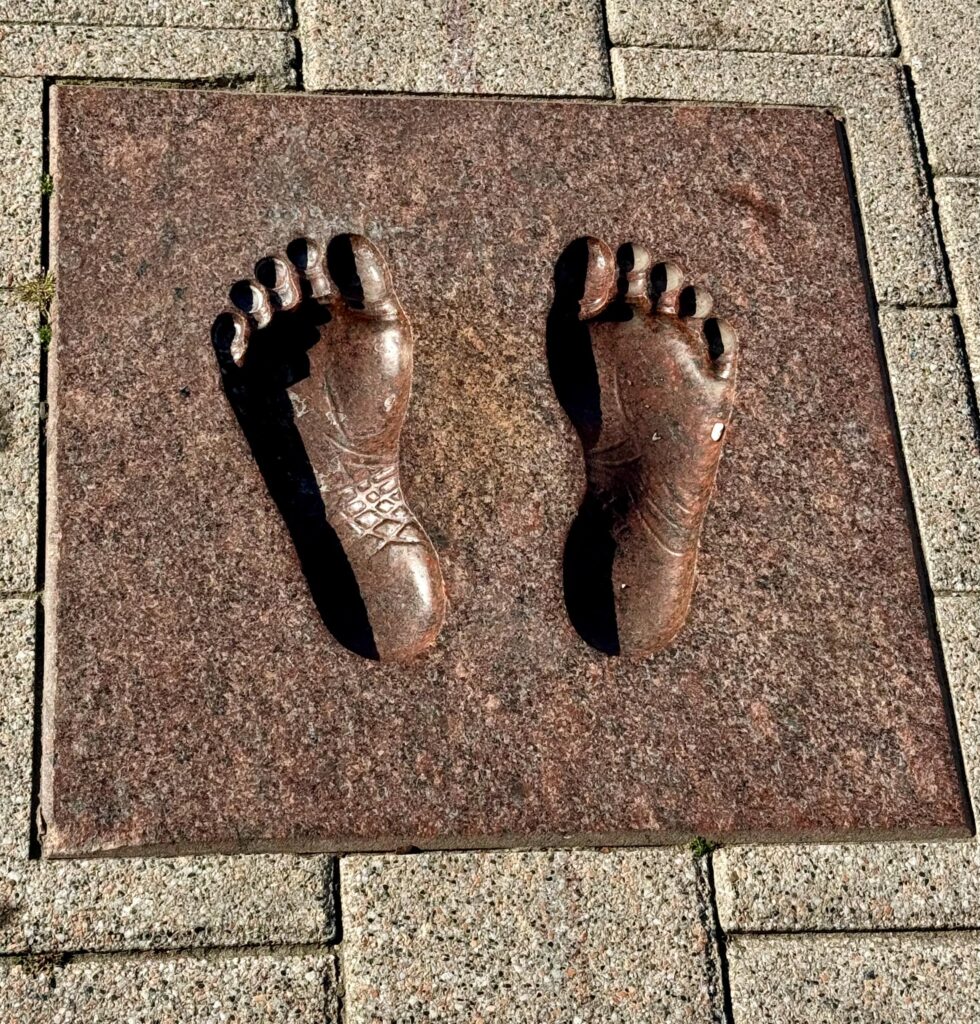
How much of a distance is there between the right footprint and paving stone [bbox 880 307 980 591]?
421mm

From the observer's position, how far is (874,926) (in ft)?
7.53

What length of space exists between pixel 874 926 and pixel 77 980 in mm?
1366

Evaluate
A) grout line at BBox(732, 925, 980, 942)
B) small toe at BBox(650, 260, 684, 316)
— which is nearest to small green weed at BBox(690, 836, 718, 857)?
grout line at BBox(732, 925, 980, 942)

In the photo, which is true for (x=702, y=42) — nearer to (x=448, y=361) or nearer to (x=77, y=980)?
(x=448, y=361)

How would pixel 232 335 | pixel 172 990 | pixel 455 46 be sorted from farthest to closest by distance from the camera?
pixel 455 46 < pixel 232 335 < pixel 172 990

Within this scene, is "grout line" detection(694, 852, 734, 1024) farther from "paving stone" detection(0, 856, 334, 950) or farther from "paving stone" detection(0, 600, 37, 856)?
"paving stone" detection(0, 600, 37, 856)

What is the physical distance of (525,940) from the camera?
2.22 meters

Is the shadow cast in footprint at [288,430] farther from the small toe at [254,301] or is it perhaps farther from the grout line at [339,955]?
the grout line at [339,955]

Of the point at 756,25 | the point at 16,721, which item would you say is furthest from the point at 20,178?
the point at 756,25

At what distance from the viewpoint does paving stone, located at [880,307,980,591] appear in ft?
8.52

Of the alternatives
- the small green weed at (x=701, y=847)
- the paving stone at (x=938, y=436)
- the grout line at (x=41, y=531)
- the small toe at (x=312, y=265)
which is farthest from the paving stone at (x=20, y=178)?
the paving stone at (x=938, y=436)

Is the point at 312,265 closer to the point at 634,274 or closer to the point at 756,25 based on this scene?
the point at 634,274

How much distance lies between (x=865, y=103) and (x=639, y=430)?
1.11 meters

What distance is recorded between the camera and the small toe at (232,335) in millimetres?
2479
